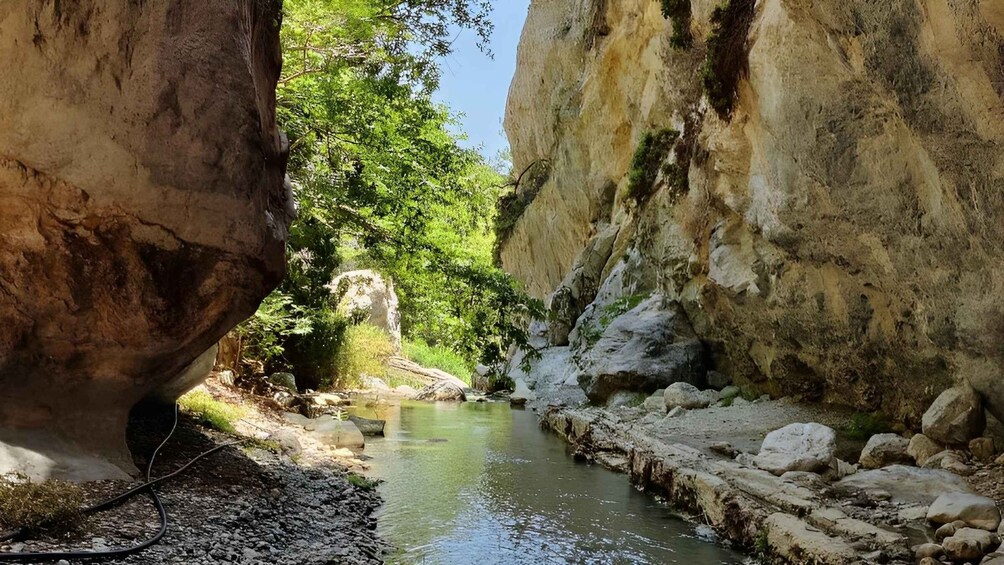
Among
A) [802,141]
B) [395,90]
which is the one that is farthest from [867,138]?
[395,90]

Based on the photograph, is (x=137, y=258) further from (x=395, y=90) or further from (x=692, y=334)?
(x=692, y=334)

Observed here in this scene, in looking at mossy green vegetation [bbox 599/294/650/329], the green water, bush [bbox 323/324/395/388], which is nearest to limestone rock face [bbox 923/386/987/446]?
the green water

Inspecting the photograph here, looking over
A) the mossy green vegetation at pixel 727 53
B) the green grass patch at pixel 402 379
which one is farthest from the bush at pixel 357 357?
the mossy green vegetation at pixel 727 53

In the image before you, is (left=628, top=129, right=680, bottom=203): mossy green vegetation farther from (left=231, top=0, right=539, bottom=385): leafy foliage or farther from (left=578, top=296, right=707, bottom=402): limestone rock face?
(left=231, top=0, right=539, bottom=385): leafy foliage

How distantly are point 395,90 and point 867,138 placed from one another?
6.62 meters

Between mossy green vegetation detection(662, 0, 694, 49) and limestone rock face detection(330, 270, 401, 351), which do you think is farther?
limestone rock face detection(330, 270, 401, 351)

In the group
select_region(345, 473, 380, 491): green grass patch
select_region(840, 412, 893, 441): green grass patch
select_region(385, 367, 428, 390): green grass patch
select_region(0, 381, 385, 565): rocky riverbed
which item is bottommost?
select_region(345, 473, 380, 491): green grass patch

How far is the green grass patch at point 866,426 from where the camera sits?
9.23 metres

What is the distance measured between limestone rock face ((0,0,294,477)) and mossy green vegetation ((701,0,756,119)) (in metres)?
7.11

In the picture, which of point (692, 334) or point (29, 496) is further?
point (692, 334)

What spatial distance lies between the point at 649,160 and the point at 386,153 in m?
8.58

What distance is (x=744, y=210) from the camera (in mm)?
11016

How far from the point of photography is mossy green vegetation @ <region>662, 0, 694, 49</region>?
13.1 m

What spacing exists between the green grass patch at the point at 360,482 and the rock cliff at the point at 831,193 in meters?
6.60
